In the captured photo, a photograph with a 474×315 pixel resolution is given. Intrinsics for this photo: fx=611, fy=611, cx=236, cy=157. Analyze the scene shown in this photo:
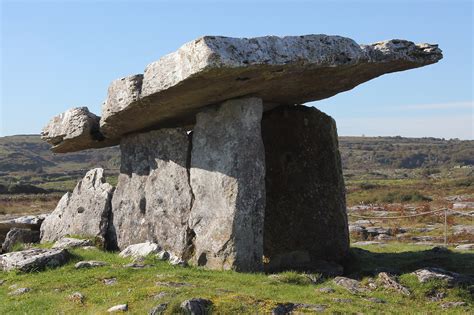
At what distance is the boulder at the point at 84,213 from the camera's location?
1648cm

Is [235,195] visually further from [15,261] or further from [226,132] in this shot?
[15,261]

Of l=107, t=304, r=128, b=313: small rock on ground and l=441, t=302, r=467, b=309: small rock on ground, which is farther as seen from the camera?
l=441, t=302, r=467, b=309: small rock on ground

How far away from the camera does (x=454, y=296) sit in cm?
1160

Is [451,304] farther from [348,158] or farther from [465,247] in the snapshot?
[348,158]

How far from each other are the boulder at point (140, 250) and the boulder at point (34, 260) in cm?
147

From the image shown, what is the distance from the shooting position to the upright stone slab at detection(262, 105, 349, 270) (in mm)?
16094

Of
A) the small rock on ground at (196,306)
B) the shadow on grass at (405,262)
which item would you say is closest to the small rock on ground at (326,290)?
the shadow on grass at (405,262)

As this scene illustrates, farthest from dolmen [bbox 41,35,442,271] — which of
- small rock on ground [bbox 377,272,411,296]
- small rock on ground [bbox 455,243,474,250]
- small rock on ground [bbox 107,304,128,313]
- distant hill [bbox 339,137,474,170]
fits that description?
distant hill [bbox 339,137,474,170]

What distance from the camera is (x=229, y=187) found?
1355 cm

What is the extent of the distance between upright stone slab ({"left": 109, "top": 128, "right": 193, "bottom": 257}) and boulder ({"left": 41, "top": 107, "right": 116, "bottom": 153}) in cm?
92

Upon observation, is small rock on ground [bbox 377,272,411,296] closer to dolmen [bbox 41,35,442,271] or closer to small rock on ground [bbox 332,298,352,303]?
small rock on ground [bbox 332,298,352,303]

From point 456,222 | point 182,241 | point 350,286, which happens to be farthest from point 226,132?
point 456,222

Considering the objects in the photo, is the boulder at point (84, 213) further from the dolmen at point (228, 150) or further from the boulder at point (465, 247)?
the boulder at point (465, 247)

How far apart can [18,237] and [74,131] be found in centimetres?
350
